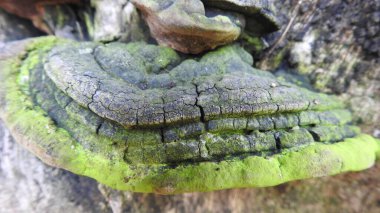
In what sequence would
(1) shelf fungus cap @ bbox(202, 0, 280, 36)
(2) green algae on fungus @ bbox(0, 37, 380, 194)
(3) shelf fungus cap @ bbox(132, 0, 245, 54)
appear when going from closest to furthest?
(2) green algae on fungus @ bbox(0, 37, 380, 194)
(3) shelf fungus cap @ bbox(132, 0, 245, 54)
(1) shelf fungus cap @ bbox(202, 0, 280, 36)

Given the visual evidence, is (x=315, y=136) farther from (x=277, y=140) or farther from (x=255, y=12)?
(x=255, y=12)

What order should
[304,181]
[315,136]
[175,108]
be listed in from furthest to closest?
[304,181], [315,136], [175,108]

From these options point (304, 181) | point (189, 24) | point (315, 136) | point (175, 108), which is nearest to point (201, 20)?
point (189, 24)

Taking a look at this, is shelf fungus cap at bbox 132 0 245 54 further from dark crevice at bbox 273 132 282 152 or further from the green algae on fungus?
dark crevice at bbox 273 132 282 152

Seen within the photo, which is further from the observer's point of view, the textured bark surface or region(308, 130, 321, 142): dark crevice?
the textured bark surface

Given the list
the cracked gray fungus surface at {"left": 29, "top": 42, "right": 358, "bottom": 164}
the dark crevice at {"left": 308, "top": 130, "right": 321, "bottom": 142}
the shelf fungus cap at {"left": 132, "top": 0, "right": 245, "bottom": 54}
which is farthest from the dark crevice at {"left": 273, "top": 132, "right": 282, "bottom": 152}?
the shelf fungus cap at {"left": 132, "top": 0, "right": 245, "bottom": 54}

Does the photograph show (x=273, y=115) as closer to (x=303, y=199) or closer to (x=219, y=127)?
(x=219, y=127)

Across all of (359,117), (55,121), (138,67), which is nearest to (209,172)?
(138,67)
